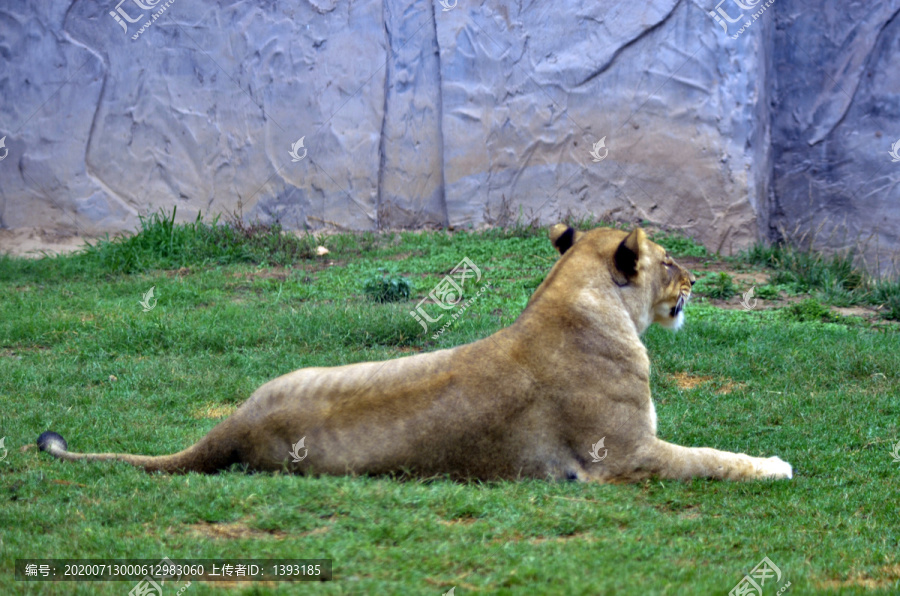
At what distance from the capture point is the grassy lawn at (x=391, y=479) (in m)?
3.62

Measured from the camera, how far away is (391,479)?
178 inches

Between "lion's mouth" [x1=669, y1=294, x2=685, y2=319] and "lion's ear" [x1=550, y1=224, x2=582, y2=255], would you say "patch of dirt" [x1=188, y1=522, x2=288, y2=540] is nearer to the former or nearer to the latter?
"lion's ear" [x1=550, y1=224, x2=582, y2=255]

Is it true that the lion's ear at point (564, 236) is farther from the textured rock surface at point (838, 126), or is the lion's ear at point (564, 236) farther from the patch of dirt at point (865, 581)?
the textured rock surface at point (838, 126)

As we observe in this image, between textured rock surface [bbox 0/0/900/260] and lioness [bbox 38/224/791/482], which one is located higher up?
textured rock surface [bbox 0/0/900/260]

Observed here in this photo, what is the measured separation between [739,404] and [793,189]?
742cm

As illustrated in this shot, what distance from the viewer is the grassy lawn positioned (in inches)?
142

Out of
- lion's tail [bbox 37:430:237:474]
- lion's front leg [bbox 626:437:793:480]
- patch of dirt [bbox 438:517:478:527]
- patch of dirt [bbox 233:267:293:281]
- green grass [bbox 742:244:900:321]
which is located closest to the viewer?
patch of dirt [bbox 438:517:478:527]

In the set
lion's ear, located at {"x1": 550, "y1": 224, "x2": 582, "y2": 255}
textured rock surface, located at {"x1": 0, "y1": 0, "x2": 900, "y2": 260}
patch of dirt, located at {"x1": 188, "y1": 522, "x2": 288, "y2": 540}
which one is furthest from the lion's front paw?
textured rock surface, located at {"x1": 0, "y1": 0, "x2": 900, "y2": 260}

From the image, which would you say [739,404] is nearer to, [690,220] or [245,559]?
[245,559]

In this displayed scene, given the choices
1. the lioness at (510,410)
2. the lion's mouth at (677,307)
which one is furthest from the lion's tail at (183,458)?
the lion's mouth at (677,307)

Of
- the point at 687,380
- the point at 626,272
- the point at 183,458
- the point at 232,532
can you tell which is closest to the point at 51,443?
the point at 183,458

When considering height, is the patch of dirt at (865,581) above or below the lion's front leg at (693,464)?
above

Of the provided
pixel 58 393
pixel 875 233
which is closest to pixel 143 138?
pixel 58 393

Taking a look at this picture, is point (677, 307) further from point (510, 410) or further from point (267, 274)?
point (267, 274)
